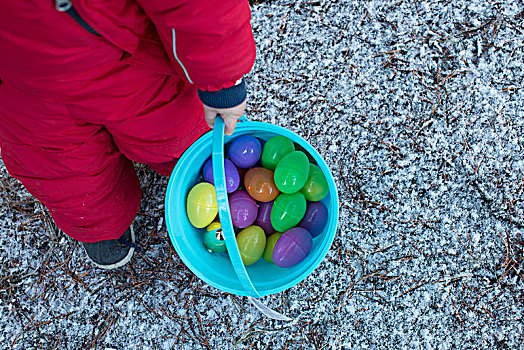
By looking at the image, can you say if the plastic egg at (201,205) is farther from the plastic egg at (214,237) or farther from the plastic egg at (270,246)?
the plastic egg at (270,246)

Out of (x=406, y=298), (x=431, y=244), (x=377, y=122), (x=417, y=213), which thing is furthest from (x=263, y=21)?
(x=406, y=298)

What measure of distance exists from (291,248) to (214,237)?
0.24 metres

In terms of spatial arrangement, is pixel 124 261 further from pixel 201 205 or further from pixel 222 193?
pixel 222 193

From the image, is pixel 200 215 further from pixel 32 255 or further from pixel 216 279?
pixel 32 255

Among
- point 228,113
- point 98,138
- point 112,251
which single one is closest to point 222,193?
point 228,113

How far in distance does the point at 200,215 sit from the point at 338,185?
49cm

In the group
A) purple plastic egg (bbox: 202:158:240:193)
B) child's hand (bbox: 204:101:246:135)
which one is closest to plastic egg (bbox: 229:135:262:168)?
purple plastic egg (bbox: 202:158:240:193)

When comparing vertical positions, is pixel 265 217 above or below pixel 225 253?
above

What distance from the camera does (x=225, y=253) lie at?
123cm

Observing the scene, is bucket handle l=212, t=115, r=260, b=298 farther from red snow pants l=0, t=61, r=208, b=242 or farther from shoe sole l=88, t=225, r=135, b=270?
shoe sole l=88, t=225, r=135, b=270

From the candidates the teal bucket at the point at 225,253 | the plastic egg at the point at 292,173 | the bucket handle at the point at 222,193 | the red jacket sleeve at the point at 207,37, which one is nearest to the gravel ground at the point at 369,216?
the teal bucket at the point at 225,253

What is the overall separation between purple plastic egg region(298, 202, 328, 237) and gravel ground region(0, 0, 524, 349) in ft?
0.59

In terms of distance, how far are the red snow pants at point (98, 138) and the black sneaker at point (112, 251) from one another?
7cm

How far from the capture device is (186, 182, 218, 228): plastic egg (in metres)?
1.12
